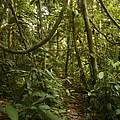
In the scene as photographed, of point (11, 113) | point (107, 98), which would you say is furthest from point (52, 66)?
point (11, 113)

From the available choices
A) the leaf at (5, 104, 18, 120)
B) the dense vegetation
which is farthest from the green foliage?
the leaf at (5, 104, 18, 120)

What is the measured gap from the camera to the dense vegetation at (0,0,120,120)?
291 centimetres

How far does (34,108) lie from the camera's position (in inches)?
108

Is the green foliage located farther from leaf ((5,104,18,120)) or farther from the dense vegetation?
leaf ((5,104,18,120))

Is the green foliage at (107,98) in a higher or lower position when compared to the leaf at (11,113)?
lower

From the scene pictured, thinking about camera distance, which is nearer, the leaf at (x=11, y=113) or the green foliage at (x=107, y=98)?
the leaf at (x=11, y=113)

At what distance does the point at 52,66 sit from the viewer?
458 centimetres

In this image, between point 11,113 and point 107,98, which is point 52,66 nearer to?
point 107,98

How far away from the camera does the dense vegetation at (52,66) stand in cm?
291

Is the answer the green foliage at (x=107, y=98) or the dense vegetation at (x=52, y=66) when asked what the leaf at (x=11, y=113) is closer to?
the dense vegetation at (x=52, y=66)

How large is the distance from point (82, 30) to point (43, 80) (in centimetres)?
179

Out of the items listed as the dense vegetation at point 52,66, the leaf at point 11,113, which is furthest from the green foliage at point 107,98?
the leaf at point 11,113

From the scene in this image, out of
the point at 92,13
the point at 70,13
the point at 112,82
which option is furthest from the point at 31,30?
the point at 112,82

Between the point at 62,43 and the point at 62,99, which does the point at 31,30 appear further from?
the point at 62,43
